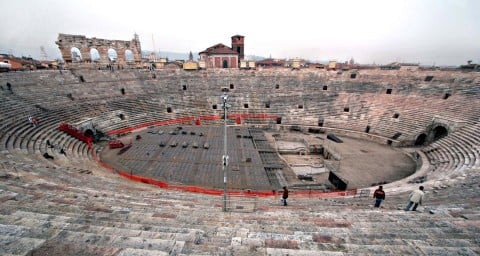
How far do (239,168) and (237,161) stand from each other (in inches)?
58.4

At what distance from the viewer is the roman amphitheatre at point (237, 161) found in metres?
6.38

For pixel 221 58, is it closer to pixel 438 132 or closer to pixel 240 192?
pixel 438 132

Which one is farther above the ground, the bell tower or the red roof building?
the bell tower

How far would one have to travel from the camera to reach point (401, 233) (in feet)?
22.5

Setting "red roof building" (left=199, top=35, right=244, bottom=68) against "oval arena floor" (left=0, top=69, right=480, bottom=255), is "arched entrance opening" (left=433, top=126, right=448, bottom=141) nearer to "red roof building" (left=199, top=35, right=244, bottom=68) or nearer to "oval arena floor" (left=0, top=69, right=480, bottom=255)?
"oval arena floor" (left=0, top=69, right=480, bottom=255)

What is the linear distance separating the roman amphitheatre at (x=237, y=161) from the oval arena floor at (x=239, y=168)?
0.10 m

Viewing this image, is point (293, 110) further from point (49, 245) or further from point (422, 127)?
point (49, 245)

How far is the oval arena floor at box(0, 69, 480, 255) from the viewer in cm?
612

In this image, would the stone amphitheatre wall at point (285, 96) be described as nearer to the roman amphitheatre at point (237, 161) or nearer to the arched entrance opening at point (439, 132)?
the roman amphitheatre at point (237, 161)

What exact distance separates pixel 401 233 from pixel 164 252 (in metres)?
6.91

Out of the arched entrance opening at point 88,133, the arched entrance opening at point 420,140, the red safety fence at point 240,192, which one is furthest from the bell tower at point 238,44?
the red safety fence at point 240,192

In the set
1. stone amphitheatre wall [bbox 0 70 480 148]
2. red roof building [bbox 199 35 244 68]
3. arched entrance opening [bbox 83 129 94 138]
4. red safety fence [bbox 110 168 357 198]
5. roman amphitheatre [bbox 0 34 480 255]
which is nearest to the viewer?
roman amphitheatre [bbox 0 34 480 255]

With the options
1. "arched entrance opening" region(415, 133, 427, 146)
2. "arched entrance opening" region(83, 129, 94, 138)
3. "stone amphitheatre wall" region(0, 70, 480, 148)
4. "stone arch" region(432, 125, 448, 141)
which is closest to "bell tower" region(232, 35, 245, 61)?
"stone amphitheatre wall" region(0, 70, 480, 148)

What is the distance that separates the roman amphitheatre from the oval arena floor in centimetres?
10
